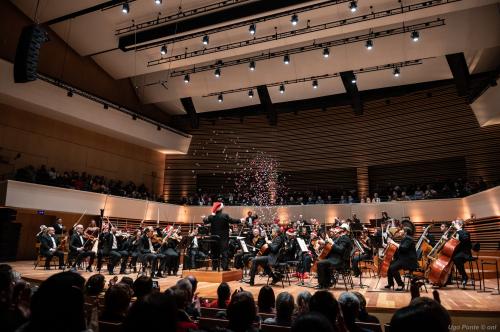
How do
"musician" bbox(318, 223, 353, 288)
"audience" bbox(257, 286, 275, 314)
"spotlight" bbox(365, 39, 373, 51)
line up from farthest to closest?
1. "spotlight" bbox(365, 39, 373, 51)
2. "musician" bbox(318, 223, 353, 288)
3. "audience" bbox(257, 286, 275, 314)

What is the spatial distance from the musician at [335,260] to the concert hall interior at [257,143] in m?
0.04

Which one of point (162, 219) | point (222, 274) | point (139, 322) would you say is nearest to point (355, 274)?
point (222, 274)

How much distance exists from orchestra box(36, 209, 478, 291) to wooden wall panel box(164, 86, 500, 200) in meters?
5.83

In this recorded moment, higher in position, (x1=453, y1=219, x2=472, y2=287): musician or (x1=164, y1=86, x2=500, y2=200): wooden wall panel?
(x1=164, y1=86, x2=500, y2=200): wooden wall panel

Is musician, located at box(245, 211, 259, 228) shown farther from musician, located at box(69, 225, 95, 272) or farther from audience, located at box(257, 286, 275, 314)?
audience, located at box(257, 286, 275, 314)

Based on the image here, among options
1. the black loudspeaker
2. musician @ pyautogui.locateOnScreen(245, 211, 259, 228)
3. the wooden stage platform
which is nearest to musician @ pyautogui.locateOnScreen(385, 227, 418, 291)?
the wooden stage platform

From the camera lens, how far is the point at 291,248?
792cm

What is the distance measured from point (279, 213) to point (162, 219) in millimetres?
5267

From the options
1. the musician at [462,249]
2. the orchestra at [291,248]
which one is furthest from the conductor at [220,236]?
the musician at [462,249]

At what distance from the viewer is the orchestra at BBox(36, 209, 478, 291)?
6609 millimetres

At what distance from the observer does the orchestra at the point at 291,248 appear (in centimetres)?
661

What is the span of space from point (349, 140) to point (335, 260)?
10.5 meters

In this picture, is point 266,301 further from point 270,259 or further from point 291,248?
point 291,248

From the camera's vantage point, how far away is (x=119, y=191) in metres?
14.8
